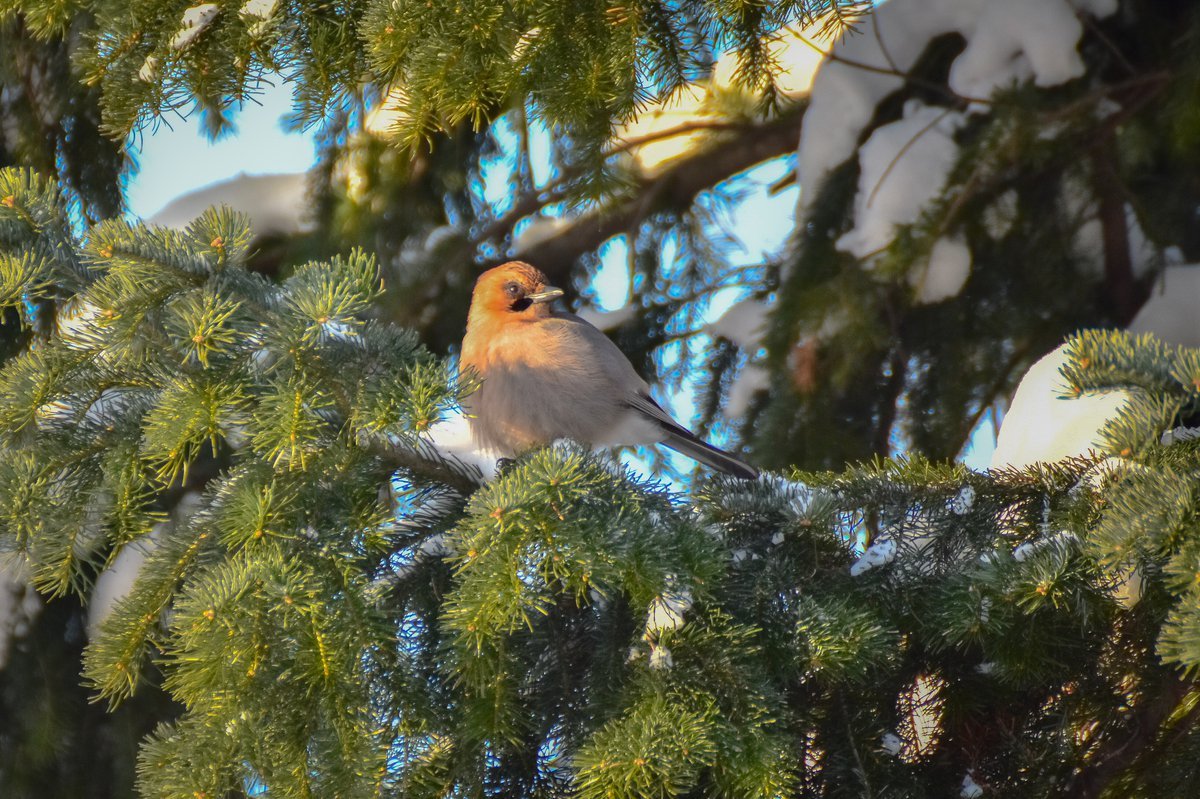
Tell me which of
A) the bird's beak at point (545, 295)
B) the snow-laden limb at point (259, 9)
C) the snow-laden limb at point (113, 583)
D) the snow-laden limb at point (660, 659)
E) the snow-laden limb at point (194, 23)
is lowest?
the snow-laden limb at point (660, 659)

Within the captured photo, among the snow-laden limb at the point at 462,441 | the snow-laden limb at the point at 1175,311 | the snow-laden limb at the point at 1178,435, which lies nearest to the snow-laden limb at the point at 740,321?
the snow-laden limb at the point at 462,441

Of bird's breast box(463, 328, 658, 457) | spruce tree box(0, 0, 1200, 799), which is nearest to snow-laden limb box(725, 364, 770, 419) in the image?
bird's breast box(463, 328, 658, 457)

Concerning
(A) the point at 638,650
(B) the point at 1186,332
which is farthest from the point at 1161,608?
(B) the point at 1186,332

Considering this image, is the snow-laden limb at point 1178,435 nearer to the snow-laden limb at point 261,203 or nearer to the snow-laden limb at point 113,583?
the snow-laden limb at point 113,583

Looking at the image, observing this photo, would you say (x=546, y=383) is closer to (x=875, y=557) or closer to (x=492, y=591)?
(x=875, y=557)

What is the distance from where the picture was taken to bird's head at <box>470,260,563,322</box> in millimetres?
4012

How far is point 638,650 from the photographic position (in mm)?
2008

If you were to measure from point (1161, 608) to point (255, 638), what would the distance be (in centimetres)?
162

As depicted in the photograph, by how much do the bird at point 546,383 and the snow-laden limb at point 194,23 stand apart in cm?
123

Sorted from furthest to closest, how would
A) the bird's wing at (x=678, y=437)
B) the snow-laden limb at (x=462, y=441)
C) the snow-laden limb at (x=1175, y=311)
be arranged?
1. the snow-laden limb at (x=1175, y=311)
2. the bird's wing at (x=678, y=437)
3. the snow-laden limb at (x=462, y=441)

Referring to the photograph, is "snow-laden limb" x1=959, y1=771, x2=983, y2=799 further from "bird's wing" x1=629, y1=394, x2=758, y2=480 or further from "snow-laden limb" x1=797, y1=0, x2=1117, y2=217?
"snow-laden limb" x1=797, y1=0, x2=1117, y2=217

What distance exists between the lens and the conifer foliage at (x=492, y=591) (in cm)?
186

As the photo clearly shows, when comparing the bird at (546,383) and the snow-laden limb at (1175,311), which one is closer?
the bird at (546,383)

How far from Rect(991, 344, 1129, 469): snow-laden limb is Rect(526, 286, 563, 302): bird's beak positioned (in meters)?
1.63
